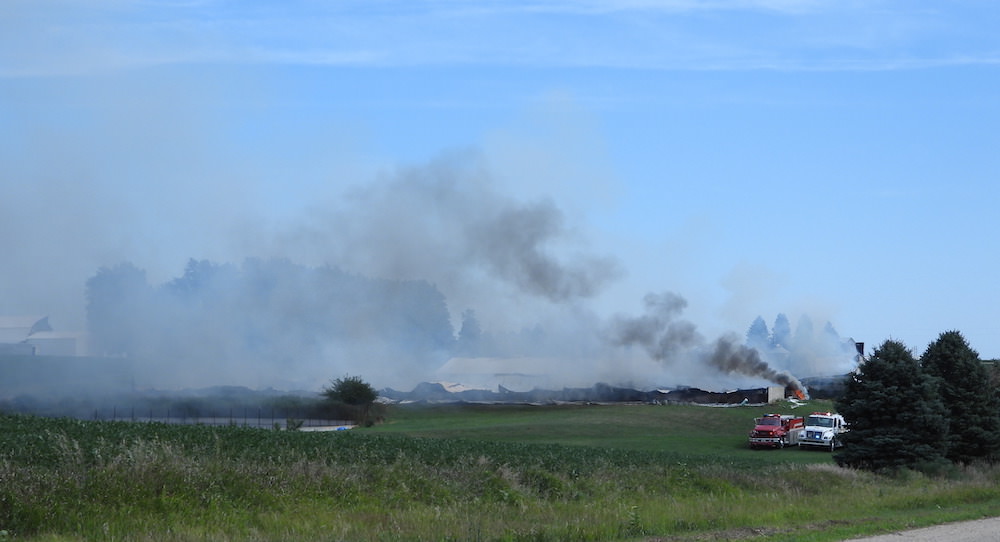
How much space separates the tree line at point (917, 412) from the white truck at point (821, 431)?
13.8 meters

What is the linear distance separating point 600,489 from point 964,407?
25.3 metres

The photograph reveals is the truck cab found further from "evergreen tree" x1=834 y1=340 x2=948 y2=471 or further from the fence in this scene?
the fence

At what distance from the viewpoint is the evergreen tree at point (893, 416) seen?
41.5 metres

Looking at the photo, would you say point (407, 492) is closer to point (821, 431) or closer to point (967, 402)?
point (967, 402)

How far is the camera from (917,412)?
137 ft

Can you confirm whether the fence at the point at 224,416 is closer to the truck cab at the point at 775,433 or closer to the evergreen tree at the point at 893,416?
the truck cab at the point at 775,433

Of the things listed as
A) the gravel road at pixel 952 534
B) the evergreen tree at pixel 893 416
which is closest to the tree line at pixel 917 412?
the evergreen tree at pixel 893 416

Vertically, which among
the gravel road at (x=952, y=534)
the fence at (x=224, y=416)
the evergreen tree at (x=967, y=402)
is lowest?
the gravel road at (x=952, y=534)

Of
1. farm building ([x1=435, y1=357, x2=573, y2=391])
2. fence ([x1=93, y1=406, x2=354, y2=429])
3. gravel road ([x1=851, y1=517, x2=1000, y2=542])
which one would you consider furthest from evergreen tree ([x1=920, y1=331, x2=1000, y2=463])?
farm building ([x1=435, y1=357, x2=573, y2=391])

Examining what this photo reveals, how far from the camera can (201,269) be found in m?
89.5

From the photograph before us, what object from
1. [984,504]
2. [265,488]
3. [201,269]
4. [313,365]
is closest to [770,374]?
[313,365]

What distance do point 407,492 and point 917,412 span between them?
25.9 m

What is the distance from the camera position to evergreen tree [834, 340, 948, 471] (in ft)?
136

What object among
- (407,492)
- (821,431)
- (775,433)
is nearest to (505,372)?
(775,433)
